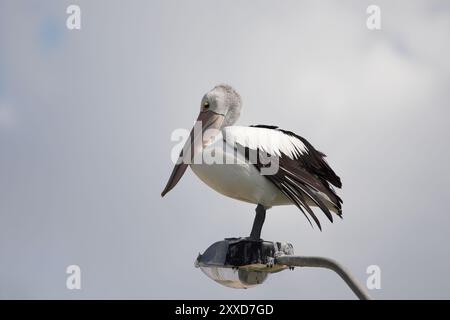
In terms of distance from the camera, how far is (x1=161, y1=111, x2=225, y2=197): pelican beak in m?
5.74

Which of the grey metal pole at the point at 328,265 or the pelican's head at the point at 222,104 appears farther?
the pelican's head at the point at 222,104

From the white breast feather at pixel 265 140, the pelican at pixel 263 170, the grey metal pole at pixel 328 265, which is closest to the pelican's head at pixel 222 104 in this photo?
the pelican at pixel 263 170

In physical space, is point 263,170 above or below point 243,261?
above

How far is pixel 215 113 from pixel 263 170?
94 cm

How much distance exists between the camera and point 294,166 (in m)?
5.55

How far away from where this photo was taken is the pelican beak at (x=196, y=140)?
5.74m

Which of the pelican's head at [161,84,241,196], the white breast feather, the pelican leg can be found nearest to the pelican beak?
the pelican's head at [161,84,241,196]

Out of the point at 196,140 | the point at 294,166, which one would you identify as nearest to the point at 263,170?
the point at 294,166

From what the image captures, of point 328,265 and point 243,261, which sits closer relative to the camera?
point 328,265

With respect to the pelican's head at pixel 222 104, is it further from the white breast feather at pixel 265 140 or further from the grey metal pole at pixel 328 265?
the grey metal pole at pixel 328 265

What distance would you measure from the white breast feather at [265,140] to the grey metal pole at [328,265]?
100 cm

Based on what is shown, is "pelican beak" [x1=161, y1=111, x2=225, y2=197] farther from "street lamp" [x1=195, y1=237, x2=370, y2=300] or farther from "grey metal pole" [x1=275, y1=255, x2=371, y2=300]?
"grey metal pole" [x1=275, y1=255, x2=371, y2=300]

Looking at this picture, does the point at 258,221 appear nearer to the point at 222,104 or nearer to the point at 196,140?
the point at 196,140
